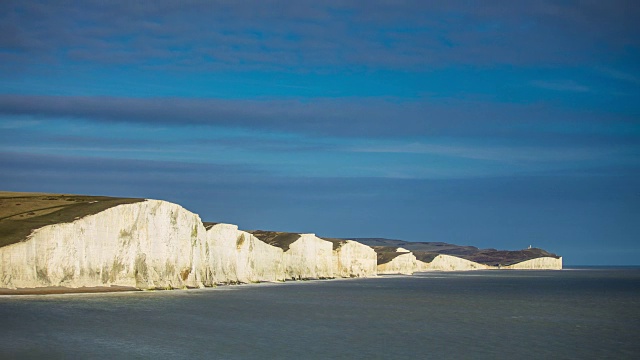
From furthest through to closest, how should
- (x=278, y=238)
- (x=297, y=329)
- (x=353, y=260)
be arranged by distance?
(x=353, y=260), (x=278, y=238), (x=297, y=329)

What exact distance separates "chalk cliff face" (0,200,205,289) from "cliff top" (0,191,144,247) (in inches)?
35.7

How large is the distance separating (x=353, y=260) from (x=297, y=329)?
356 feet

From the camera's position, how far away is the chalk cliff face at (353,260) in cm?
14099

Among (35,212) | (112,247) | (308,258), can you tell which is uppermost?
(35,212)

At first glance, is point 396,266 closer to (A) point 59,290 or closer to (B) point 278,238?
(B) point 278,238

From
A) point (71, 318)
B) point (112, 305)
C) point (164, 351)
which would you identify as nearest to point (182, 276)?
point (112, 305)

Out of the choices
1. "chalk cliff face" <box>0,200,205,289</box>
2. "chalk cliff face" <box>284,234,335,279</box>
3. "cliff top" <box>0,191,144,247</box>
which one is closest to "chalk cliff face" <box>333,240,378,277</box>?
"chalk cliff face" <box>284,234,335,279</box>

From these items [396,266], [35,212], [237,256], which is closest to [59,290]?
[35,212]

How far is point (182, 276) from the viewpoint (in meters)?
76.4

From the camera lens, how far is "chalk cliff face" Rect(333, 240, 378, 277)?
463 ft

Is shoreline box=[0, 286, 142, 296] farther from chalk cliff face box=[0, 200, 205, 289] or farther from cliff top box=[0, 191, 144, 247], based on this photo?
cliff top box=[0, 191, 144, 247]

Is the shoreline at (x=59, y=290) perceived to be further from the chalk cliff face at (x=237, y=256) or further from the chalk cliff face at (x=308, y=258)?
the chalk cliff face at (x=308, y=258)

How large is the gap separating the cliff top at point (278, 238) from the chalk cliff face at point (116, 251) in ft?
111

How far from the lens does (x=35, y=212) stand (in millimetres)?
65688
